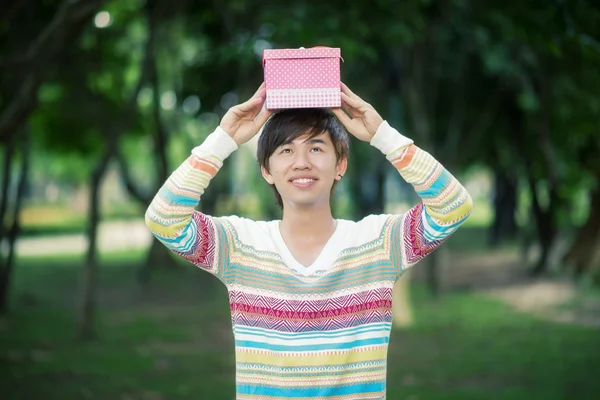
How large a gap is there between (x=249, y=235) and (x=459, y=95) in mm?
14284

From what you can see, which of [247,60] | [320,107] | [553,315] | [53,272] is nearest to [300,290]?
[320,107]

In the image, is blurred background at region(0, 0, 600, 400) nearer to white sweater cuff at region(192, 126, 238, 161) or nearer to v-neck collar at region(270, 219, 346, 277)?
v-neck collar at region(270, 219, 346, 277)

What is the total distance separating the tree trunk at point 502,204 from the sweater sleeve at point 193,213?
21.4 m

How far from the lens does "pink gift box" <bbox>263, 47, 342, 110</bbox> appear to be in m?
2.45

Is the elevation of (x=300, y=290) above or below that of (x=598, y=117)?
below

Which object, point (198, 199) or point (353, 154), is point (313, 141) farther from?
point (353, 154)

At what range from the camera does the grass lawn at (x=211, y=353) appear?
26.9 feet

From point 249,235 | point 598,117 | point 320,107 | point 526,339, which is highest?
point 598,117

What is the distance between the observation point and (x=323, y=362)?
8.25 ft

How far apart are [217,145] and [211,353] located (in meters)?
7.92

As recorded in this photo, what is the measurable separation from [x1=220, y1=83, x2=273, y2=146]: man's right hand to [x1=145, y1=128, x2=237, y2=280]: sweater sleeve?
27mm

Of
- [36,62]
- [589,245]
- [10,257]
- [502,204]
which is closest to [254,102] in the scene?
[36,62]

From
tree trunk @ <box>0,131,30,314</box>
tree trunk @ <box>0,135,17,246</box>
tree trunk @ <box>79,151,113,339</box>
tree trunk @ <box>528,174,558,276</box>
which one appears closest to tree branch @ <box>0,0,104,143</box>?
tree trunk @ <box>79,151,113,339</box>

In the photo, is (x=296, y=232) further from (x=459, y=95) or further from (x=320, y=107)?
(x=459, y=95)
